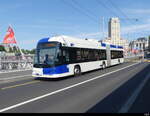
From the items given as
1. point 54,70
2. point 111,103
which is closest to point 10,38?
point 54,70

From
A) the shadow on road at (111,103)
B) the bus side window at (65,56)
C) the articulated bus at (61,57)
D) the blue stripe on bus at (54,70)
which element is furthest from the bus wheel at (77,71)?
the shadow on road at (111,103)

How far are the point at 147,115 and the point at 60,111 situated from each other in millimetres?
2564

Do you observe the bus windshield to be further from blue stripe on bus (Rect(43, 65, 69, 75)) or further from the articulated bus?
blue stripe on bus (Rect(43, 65, 69, 75))

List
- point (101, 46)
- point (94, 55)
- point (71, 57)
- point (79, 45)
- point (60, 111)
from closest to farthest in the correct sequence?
point (60, 111) → point (71, 57) → point (79, 45) → point (94, 55) → point (101, 46)

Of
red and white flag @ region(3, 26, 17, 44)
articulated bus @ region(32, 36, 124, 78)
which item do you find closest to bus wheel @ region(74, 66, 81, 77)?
articulated bus @ region(32, 36, 124, 78)

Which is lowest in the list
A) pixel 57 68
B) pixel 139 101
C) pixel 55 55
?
pixel 139 101

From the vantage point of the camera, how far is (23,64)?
90.8 feet

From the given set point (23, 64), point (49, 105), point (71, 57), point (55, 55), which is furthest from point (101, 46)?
point (49, 105)

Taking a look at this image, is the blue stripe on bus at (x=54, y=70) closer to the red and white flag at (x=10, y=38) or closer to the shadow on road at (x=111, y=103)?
the shadow on road at (x=111, y=103)

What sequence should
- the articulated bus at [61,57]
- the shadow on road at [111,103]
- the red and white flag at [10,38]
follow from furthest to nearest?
1. the red and white flag at [10,38]
2. the articulated bus at [61,57]
3. the shadow on road at [111,103]

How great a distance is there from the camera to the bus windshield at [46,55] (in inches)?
468

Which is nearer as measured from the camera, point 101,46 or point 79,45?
point 79,45

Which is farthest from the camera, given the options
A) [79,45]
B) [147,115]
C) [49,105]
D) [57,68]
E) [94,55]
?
[94,55]

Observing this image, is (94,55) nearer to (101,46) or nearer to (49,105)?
(101,46)
